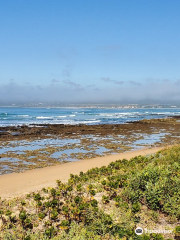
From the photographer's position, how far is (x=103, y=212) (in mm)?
5016

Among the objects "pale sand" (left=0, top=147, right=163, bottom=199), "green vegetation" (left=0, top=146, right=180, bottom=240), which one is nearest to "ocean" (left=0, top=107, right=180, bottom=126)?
"pale sand" (left=0, top=147, right=163, bottom=199)

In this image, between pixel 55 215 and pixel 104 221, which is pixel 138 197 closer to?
pixel 104 221

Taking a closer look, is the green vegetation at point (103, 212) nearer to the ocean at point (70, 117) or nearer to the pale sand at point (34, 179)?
the pale sand at point (34, 179)

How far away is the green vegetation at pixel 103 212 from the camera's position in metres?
4.39

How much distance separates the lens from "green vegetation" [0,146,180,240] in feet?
14.4

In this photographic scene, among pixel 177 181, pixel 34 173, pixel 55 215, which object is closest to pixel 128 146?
pixel 34 173

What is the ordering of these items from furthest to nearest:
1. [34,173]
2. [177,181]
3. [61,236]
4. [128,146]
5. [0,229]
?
[128,146] < [34,173] < [177,181] < [0,229] < [61,236]

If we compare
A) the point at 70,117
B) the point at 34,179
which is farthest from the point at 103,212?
the point at 70,117

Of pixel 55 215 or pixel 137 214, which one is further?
pixel 137 214

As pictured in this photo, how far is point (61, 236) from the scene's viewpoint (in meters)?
4.31

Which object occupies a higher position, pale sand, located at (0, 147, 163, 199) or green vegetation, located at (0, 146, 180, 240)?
green vegetation, located at (0, 146, 180, 240)

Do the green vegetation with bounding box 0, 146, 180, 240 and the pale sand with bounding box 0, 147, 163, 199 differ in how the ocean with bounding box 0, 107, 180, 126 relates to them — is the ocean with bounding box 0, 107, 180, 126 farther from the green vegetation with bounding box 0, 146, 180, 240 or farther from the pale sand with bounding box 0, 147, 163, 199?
the green vegetation with bounding box 0, 146, 180, 240

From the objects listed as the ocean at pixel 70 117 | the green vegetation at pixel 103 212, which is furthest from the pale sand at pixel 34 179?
the ocean at pixel 70 117

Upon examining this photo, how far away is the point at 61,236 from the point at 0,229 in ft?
4.46
